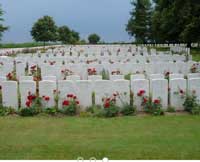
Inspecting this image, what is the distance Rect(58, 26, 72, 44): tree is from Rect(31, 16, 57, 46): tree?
28.4 ft

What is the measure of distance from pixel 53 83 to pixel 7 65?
8238 mm

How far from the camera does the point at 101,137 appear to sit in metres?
6.95

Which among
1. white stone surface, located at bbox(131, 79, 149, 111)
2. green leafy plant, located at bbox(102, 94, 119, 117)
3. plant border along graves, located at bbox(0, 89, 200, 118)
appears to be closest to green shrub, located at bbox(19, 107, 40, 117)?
plant border along graves, located at bbox(0, 89, 200, 118)

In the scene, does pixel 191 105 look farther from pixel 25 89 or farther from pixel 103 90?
pixel 25 89

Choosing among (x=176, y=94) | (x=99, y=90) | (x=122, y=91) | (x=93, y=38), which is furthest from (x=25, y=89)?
(x=93, y=38)

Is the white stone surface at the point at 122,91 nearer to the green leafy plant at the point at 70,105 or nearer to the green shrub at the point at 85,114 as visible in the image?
the green shrub at the point at 85,114

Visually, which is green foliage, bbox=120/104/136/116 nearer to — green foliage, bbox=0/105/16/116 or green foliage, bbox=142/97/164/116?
green foliage, bbox=142/97/164/116

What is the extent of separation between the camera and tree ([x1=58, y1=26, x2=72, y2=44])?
83.9 meters

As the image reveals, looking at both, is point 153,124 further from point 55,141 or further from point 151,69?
point 151,69

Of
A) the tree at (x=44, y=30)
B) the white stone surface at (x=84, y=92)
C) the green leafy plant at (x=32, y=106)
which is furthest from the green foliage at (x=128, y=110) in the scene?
the tree at (x=44, y=30)

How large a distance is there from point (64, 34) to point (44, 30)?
596 inches

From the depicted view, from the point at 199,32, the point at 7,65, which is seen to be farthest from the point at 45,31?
the point at 7,65

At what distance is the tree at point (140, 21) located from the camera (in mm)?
64312

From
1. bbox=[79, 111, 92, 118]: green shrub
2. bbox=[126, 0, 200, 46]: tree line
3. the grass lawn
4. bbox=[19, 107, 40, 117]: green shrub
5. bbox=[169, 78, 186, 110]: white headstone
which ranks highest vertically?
bbox=[126, 0, 200, 46]: tree line
